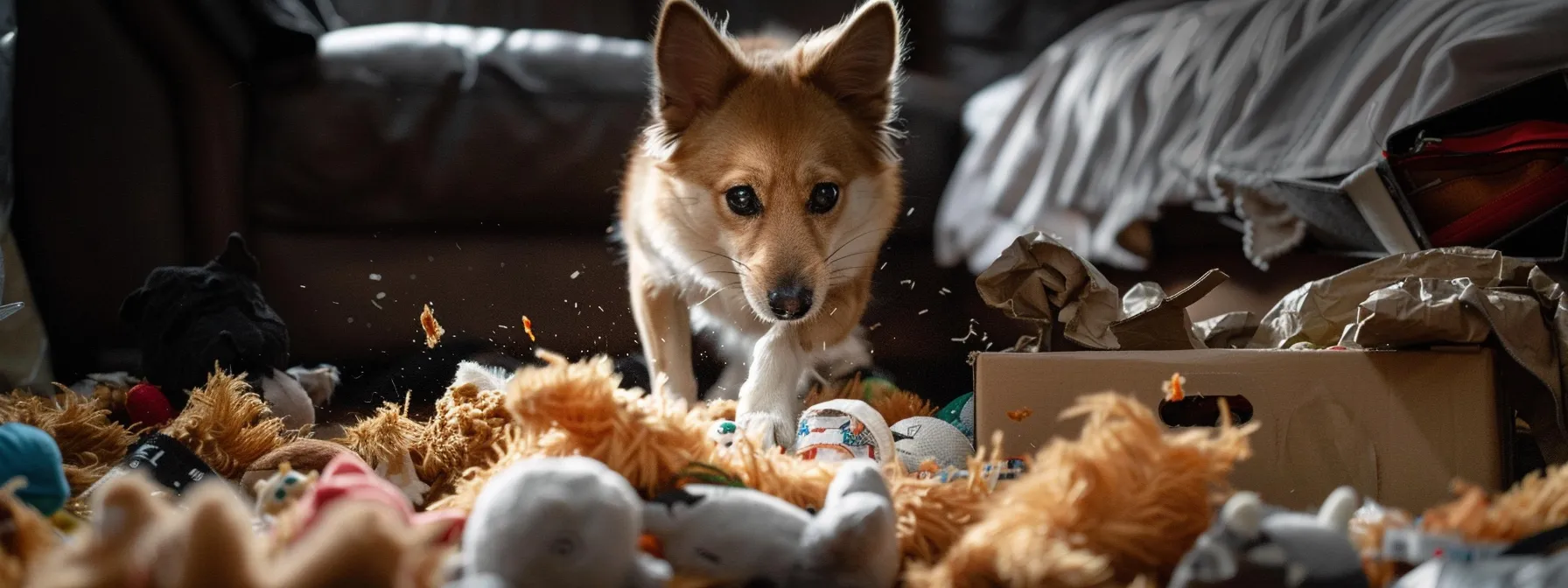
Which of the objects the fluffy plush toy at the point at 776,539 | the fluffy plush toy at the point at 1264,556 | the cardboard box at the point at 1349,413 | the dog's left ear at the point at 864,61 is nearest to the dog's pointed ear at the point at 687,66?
the dog's left ear at the point at 864,61

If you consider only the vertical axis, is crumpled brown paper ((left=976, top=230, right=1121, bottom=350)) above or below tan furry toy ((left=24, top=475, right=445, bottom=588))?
below

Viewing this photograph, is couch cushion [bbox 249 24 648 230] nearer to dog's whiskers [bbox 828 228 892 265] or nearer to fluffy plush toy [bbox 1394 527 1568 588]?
dog's whiskers [bbox 828 228 892 265]

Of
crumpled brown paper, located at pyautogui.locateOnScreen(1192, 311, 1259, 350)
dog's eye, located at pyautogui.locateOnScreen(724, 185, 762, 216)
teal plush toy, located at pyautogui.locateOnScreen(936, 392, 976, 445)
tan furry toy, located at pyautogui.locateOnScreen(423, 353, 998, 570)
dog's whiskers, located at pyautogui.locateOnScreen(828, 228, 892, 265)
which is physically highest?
tan furry toy, located at pyautogui.locateOnScreen(423, 353, 998, 570)

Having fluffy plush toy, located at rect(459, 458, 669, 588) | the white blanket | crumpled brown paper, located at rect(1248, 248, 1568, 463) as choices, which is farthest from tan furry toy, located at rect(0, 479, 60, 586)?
the white blanket

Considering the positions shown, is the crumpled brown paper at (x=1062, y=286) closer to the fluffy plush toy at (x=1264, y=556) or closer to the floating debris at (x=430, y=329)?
the fluffy plush toy at (x=1264, y=556)

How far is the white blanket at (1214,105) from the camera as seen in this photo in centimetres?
164

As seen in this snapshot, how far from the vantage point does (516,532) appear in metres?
0.57

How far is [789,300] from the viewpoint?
5.07 ft

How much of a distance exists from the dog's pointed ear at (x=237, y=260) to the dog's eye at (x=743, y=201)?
2.53 feet

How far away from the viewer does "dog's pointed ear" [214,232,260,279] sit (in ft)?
5.29

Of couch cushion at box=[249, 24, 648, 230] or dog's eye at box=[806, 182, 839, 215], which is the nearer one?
dog's eye at box=[806, 182, 839, 215]

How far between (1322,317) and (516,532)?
3.97ft

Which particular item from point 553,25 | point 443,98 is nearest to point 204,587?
point 443,98

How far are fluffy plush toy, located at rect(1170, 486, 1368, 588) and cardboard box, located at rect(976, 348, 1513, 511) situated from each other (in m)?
0.45
